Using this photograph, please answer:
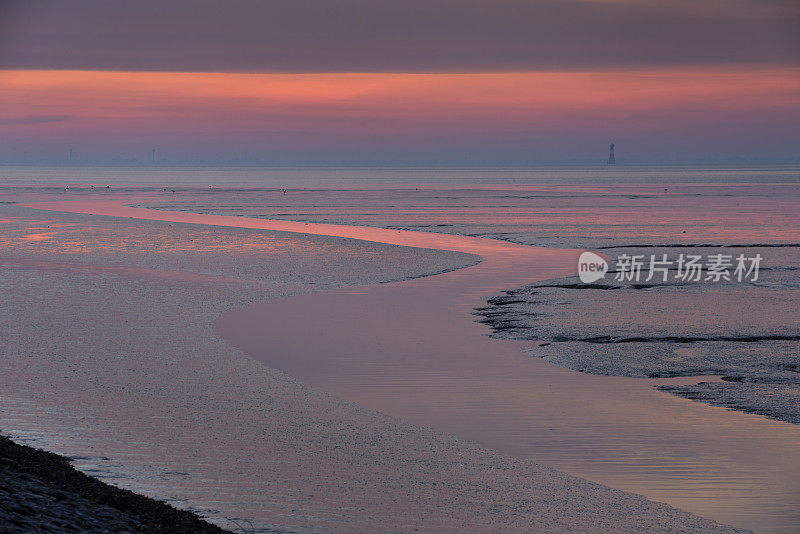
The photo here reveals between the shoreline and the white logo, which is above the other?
the white logo

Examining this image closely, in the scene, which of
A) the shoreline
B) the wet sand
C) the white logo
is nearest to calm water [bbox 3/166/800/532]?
the wet sand

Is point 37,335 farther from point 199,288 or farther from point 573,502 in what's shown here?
point 573,502

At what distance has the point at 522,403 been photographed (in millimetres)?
10984

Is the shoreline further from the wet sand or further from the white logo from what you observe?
the white logo

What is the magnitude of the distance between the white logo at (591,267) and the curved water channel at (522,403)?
345 centimetres

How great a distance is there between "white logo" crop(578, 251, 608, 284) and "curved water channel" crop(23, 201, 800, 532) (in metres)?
3.45

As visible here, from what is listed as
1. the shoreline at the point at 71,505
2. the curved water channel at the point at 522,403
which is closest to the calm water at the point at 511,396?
the curved water channel at the point at 522,403

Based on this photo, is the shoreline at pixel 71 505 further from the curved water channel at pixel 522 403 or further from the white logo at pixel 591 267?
the white logo at pixel 591 267

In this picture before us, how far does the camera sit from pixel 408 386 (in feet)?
38.9

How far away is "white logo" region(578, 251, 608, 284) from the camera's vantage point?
22016 millimetres

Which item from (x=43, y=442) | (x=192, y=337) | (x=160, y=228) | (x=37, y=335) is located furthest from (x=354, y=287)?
Result: (x=160, y=228)

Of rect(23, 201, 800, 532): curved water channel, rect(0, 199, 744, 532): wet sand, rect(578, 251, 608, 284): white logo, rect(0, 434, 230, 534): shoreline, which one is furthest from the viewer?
rect(578, 251, 608, 284): white logo

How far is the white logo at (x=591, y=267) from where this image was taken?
22.0 m

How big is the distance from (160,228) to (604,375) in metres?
28.5
